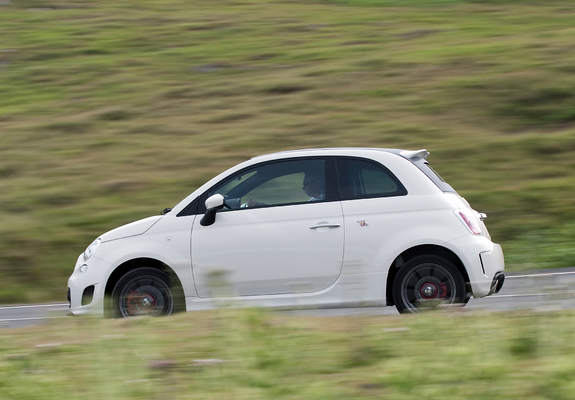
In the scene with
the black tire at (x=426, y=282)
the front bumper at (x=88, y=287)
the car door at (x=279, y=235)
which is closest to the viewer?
the black tire at (x=426, y=282)

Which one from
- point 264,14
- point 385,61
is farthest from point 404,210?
point 264,14

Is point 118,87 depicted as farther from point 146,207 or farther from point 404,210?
point 404,210

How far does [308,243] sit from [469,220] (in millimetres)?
1445

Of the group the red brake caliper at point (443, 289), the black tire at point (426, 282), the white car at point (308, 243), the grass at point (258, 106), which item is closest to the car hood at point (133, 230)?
the white car at point (308, 243)

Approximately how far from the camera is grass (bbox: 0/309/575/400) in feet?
12.7

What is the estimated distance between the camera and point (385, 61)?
18812 millimetres

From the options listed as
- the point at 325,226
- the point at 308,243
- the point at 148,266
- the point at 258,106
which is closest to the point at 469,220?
the point at 325,226

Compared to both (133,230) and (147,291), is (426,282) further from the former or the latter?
(133,230)

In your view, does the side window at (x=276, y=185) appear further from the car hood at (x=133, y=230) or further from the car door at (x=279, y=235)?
the car hood at (x=133, y=230)

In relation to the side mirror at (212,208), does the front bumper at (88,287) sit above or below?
below

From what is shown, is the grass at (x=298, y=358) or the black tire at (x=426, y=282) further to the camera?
the black tire at (x=426, y=282)

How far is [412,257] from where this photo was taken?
265 inches

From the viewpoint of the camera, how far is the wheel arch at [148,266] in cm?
693

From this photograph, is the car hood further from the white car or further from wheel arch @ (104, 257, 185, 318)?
wheel arch @ (104, 257, 185, 318)
